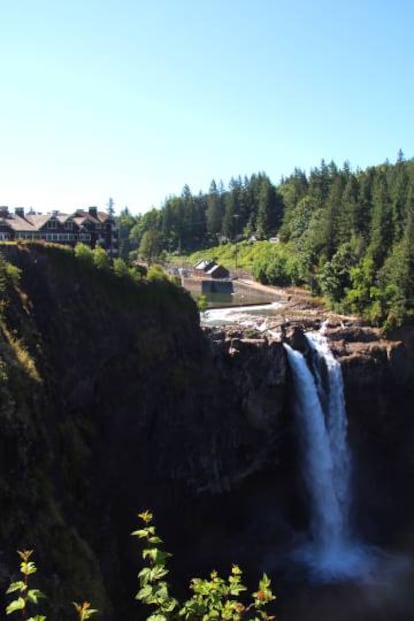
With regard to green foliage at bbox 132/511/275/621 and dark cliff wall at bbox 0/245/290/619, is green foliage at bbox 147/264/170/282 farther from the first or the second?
green foliage at bbox 132/511/275/621

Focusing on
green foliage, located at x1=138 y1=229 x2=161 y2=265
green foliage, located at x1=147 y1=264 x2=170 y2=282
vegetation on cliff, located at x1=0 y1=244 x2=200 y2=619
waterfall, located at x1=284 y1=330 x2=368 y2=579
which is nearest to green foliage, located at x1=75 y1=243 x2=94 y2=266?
vegetation on cliff, located at x1=0 y1=244 x2=200 y2=619

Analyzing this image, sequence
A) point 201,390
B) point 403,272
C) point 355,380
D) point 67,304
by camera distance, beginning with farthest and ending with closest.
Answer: point 403,272 < point 355,380 < point 201,390 < point 67,304

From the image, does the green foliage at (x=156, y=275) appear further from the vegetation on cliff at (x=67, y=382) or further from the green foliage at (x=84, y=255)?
the green foliage at (x=84, y=255)

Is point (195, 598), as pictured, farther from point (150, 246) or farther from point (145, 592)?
point (150, 246)

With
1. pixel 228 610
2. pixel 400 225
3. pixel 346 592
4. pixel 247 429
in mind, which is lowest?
pixel 346 592

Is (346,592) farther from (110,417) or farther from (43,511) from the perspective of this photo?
(43,511)

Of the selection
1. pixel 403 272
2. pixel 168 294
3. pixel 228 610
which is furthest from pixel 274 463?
pixel 228 610

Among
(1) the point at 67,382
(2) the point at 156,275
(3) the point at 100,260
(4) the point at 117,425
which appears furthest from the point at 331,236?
(1) the point at 67,382
